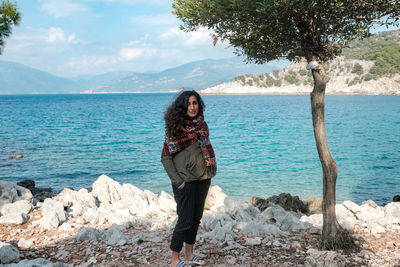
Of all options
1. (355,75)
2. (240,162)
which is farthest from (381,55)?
(240,162)

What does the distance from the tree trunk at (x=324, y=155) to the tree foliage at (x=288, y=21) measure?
48 cm

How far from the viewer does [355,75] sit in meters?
149

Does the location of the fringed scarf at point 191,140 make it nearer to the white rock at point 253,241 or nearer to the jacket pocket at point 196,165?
the jacket pocket at point 196,165

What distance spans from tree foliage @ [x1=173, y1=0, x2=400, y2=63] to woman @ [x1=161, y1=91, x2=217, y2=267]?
5.10 feet

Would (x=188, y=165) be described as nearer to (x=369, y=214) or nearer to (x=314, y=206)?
(x=369, y=214)

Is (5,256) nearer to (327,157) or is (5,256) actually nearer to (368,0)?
(327,157)

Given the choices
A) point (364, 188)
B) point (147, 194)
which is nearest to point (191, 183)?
point (147, 194)

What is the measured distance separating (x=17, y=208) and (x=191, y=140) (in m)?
6.11

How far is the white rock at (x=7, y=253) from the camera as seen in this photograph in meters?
5.76

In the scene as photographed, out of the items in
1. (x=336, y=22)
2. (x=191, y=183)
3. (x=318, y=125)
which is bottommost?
(x=191, y=183)

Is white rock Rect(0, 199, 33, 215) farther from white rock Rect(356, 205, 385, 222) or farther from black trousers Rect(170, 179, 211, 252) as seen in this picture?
white rock Rect(356, 205, 385, 222)

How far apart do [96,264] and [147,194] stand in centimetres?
569

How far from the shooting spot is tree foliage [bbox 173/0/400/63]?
519 centimetres

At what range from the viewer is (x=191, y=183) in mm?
4848
